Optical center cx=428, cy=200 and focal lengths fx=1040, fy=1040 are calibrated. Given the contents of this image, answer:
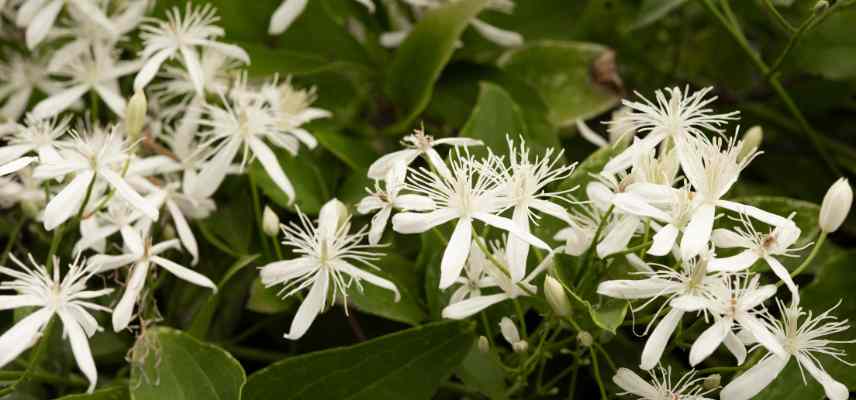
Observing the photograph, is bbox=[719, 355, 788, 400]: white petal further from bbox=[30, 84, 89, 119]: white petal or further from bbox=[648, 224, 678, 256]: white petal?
bbox=[30, 84, 89, 119]: white petal

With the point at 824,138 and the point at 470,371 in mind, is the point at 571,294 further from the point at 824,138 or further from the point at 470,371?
the point at 824,138

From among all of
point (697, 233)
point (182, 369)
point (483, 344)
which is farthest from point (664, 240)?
point (182, 369)

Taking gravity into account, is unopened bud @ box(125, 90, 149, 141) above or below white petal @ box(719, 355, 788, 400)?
above

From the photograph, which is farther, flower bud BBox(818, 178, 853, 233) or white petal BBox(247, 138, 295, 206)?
white petal BBox(247, 138, 295, 206)

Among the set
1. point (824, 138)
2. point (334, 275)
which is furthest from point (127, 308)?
point (824, 138)

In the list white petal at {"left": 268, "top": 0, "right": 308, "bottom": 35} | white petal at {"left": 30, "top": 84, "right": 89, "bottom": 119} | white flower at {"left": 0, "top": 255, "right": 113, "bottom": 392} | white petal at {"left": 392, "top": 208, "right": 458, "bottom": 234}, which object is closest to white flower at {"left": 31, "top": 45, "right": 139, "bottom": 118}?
white petal at {"left": 30, "top": 84, "right": 89, "bottom": 119}

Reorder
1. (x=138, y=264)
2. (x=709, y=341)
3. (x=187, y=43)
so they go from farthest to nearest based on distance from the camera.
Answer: (x=187, y=43) < (x=138, y=264) < (x=709, y=341)

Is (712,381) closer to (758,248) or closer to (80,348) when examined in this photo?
(758,248)
